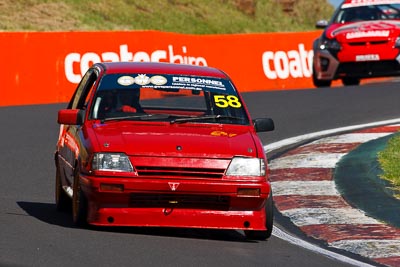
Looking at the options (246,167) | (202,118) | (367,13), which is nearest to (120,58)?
(367,13)

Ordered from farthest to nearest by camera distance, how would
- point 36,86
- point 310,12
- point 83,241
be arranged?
point 310,12
point 36,86
point 83,241

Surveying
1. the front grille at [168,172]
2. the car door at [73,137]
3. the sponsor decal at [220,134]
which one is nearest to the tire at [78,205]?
the car door at [73,137]

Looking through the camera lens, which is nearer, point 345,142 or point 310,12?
point 345,142

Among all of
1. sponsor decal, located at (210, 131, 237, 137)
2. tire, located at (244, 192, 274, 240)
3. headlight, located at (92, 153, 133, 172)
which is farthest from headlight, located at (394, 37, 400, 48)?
headlight, located at (92, 153, 133, 172)

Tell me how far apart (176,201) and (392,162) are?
188 inches

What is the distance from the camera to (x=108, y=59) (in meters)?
23.0

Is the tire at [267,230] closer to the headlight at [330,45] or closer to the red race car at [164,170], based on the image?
the red race car at [164,170]

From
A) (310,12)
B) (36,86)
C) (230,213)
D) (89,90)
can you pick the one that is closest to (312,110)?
(36,86)

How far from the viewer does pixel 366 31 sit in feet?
75.2

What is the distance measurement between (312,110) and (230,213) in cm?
1118

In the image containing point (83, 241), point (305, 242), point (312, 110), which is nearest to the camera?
point (83, 241)

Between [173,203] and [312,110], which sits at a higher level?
[173,203]

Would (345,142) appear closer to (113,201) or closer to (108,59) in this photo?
(113,201)


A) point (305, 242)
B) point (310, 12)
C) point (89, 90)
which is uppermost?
point (89, 90)
